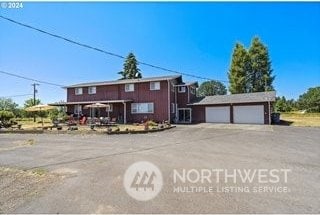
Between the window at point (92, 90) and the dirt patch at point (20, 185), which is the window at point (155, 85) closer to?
the window at point (92, 90)

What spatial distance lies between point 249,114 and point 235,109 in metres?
1.79

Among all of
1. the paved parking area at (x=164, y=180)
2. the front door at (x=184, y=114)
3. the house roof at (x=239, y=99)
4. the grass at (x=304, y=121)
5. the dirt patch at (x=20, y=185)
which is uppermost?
the house roof at (x=239, y=99)

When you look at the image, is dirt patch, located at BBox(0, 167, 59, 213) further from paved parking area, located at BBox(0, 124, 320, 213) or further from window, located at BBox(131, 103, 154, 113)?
window, located at BBox(131, 103, 154, 113)

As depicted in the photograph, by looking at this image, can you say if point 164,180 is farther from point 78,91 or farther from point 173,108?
point 78,91

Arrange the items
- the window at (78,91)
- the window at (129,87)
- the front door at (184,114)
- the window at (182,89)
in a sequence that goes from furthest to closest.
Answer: the window at (78,91)
the front door at (184,114)
the window at (182,89)
the window at (129,87)

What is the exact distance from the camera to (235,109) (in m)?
32.3

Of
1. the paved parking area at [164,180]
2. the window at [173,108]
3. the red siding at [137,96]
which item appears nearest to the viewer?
the paved parking area at [164,180]

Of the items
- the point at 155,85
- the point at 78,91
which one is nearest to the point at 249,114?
the point at 155,85

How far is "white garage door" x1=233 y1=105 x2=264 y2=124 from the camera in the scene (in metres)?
30.8

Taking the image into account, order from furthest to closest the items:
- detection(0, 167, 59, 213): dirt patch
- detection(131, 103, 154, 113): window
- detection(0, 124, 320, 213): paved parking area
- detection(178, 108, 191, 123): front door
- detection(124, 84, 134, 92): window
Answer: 1. detection(178, 108, 191, 123): front door
2. detection(124, 84, 134, 92): window
3. detection(131, 103, 154, 113): window
4. detection(0, 167, 59, 213): dirt patch
5. detection(0, 124, 320, 213): paved parking area

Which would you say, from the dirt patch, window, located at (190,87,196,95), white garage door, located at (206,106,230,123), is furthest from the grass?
the dirt patch

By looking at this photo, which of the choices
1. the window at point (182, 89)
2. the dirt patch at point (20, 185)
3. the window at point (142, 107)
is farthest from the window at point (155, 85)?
the dirt patch at point (20, 185)

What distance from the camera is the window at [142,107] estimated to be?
110 ft

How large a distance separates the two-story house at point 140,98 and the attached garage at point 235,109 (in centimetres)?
180
